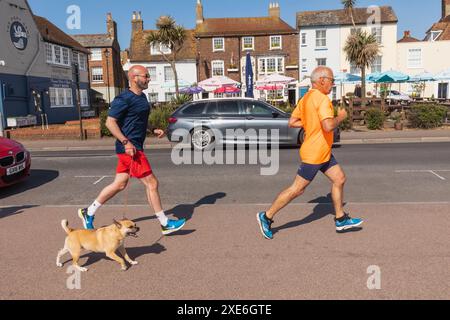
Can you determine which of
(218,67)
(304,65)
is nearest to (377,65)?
(304,65)

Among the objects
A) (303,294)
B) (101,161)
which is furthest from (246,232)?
(101,161)

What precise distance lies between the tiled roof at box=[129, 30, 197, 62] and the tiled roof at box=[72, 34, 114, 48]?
2577 mm

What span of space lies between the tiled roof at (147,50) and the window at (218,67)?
2.22 m

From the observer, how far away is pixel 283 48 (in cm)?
4047

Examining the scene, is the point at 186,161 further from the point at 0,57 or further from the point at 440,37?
the point at 440,37

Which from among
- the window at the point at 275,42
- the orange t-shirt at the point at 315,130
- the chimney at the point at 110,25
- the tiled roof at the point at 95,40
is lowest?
the orange t-shirt at the point at 315,130

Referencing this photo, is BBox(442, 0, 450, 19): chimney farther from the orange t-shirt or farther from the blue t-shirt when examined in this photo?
the blue t-shirt

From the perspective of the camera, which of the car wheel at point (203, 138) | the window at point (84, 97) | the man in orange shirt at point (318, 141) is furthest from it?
the window at point (84, 97)

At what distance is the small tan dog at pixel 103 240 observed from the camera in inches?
144

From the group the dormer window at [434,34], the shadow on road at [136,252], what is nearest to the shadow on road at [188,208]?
the shadow on road at [136,252]

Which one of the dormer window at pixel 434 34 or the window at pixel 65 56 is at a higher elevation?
the dormer window at pixel 434 34

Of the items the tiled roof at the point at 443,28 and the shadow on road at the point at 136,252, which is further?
the tiled roof at the point at 443,28

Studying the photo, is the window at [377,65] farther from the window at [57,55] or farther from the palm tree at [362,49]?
the window at [57,55]

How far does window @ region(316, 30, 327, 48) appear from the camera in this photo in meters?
39.2
